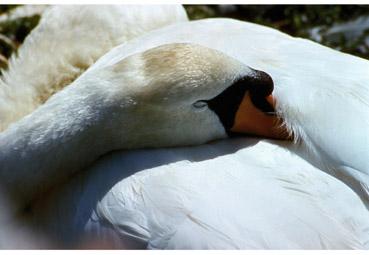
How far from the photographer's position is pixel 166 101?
8.50 ft

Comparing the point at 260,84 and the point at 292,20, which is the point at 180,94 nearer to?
the point at 260,84

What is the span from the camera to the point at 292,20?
15.8 ft

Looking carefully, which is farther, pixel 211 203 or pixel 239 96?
pixel 239 96

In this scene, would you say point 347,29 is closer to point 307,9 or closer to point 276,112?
point 307,9

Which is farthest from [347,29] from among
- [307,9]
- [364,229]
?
[364,229]

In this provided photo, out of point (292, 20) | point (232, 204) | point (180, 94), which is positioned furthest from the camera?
point (292, 20)

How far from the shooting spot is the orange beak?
2.63 meters

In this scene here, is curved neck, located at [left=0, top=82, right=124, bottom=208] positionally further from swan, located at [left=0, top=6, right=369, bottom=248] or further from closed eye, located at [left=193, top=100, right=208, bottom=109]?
closed eye, located at [left=193, top=100, right=208, bottom=109]

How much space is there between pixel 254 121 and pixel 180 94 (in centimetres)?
24

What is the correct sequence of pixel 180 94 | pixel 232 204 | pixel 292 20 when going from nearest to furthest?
pixel 232 204
pixel 180 94
pixel 292 20

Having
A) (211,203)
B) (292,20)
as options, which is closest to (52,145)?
(211,203)

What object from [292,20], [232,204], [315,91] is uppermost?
[315,91]

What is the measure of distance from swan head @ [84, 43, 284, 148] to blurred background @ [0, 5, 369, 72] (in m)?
1.86
